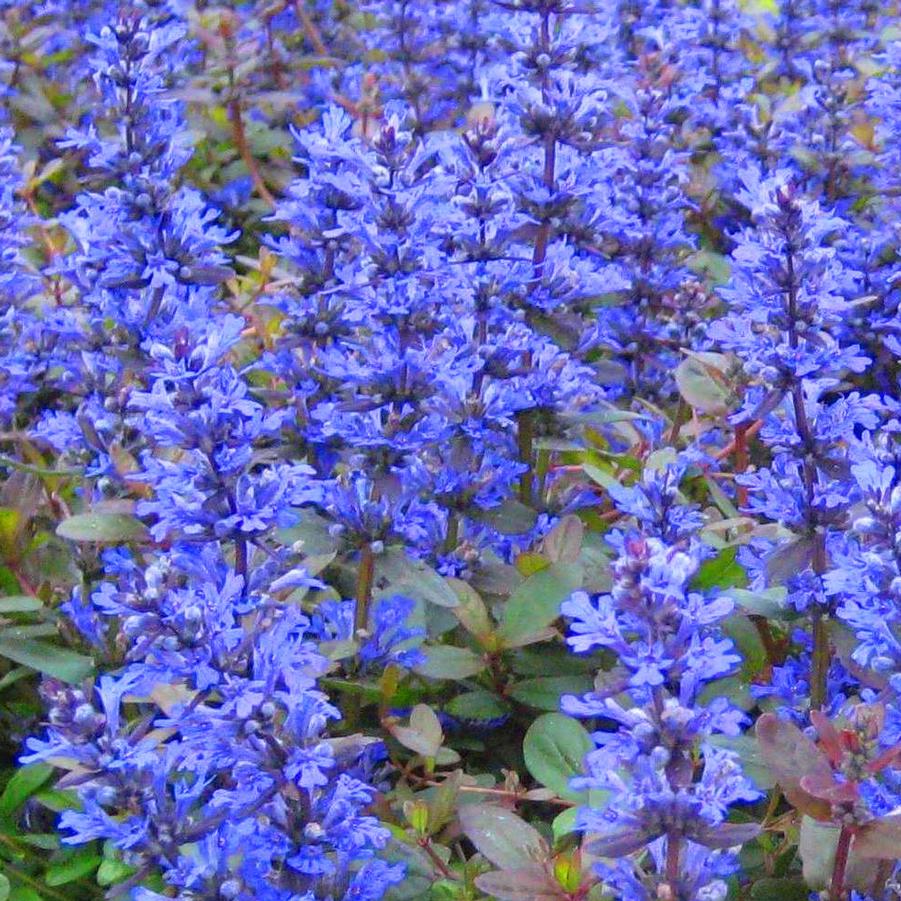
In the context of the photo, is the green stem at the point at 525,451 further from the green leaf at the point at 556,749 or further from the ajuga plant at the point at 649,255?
the green leaf at the point at 556,749

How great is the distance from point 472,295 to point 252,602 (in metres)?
0.90

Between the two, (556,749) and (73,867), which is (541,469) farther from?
(73,867)

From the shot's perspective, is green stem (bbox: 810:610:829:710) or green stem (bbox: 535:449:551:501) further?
green stem (bbox: 535:449:551:501)

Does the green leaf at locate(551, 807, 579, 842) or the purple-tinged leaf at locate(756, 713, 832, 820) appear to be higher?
the purple-tinged leaf at locate(756, 713, 832, 820)

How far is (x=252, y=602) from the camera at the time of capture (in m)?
1.98

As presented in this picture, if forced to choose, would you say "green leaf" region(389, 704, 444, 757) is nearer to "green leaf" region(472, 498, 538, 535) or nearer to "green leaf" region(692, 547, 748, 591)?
"green leaf" region(472, 498, 538, 535)

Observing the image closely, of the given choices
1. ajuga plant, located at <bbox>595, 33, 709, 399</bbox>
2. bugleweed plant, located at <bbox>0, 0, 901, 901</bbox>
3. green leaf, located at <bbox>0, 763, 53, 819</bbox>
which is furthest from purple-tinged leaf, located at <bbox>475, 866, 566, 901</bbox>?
ajuga plant, located at <bbox>595, 33, 709, 399</bbox>

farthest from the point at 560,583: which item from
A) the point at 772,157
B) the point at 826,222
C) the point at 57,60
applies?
the point at 57,60

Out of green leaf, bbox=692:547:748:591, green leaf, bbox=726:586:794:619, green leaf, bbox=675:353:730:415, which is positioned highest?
green leaf, bbox=675:353:730:415

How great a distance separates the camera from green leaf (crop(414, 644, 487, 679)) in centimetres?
246

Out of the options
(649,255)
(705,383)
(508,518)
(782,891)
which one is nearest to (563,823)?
(782,891)

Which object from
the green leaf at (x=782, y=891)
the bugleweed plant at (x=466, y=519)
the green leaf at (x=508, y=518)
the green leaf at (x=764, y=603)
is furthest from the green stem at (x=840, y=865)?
the green leaf at (x=508, y=518)

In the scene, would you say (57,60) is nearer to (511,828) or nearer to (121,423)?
(121,423)

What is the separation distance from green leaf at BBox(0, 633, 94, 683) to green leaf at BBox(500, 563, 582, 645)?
78 centimetres
